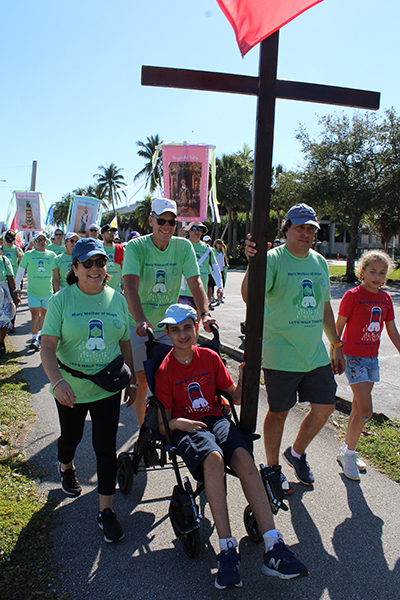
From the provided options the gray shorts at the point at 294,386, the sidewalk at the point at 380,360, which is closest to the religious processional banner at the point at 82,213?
the sidewalk at the point at 380,360

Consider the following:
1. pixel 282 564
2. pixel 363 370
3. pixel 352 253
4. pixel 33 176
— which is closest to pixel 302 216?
pixel 363 370

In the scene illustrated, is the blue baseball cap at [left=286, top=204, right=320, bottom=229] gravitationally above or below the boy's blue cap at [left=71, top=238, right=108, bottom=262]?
above

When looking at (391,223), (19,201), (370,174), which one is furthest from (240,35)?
(391,223)

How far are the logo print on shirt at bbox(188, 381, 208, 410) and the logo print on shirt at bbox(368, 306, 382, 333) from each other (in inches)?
63.0

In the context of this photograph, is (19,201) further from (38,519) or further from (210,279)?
(38,519)

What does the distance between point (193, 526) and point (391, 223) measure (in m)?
26.1

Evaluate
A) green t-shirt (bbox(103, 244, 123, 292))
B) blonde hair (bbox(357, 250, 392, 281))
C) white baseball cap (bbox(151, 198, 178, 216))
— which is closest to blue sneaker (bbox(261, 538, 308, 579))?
blonde hair (bbox(357, 250, 392, 281))

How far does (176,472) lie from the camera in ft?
8.82

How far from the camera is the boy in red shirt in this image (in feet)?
7.63

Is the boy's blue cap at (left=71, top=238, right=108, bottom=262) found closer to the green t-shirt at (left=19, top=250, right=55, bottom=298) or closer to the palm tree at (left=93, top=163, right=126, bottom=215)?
the green t-shirt at (left=19, top=250, right=55, bottom=298)

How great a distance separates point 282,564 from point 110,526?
114 centimetres

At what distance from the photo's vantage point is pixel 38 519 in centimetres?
300

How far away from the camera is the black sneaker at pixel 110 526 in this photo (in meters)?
2.80

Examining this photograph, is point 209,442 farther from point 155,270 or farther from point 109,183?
point 109,183
